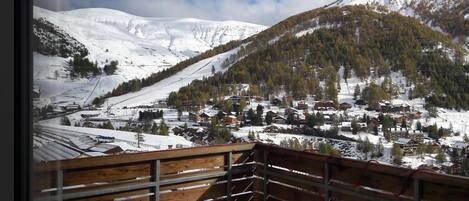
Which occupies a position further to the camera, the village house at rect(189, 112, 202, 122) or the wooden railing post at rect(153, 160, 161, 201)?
the village house at rect(189, 112, 202, 122)

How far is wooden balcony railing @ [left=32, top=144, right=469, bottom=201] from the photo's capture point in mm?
2098

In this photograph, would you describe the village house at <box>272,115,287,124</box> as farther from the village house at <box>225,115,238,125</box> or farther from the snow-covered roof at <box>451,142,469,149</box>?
the snow-covered roof at <box>451,142,469,149</box>

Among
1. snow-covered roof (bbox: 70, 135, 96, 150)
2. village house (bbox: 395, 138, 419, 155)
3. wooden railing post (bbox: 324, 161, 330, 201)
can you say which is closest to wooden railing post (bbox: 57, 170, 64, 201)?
snow-covered roof (bbox: 70, 135, 96, 150)

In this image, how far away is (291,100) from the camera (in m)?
5.41

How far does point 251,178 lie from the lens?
314cm

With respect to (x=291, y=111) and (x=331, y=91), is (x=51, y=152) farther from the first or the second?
(x=291, y=111)

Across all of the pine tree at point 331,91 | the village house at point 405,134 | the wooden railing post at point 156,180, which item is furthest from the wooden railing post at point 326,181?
the pine tree at point 331,91

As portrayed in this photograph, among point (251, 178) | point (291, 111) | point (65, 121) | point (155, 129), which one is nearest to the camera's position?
point (65, 121)

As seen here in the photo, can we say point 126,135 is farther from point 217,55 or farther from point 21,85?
point 21,85

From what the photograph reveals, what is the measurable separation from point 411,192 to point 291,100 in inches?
133

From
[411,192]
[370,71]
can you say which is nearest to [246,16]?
[370,71]

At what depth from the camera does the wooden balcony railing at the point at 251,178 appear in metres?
2.10

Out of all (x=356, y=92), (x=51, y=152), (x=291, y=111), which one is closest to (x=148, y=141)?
(x=291, y=111)

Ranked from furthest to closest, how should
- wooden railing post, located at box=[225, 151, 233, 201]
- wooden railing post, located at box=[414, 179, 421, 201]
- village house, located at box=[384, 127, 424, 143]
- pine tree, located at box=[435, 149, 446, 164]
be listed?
1. village house, located at box=[384, 127, 424, 143]
2. pine tree, located at box=[435, 149, 446, 164]
3. wooden railing post, located at box=[225, 151, 233, 201]
4. wooden railing post, located at box=[414, 179, 421, 201]
